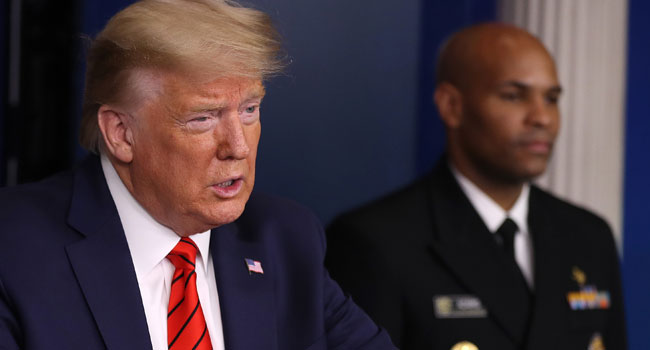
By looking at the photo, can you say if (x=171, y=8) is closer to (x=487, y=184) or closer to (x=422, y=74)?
(x=487, y=184)

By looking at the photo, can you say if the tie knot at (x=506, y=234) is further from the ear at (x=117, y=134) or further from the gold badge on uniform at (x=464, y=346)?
the ear at (x=117, y=134)

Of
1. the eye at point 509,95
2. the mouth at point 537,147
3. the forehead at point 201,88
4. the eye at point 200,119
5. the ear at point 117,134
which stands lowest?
the mouth at point 537,147

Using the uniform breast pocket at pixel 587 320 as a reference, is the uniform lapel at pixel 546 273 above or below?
above

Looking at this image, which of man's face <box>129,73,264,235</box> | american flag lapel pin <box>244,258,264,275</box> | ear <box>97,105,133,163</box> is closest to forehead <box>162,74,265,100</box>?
man's face <box>129,73,264,235</box>

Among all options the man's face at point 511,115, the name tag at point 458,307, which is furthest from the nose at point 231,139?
the man's face at point 511,115

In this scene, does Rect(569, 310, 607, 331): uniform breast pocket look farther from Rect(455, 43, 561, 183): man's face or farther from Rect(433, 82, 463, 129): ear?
Rect(433, 82, 463, 129): ear

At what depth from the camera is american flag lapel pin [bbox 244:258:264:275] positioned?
1.69m

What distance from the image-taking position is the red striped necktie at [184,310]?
154 cm

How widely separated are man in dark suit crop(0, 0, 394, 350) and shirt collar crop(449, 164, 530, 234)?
2.84 feet

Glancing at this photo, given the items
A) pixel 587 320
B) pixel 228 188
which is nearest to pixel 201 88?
pixel 228 188

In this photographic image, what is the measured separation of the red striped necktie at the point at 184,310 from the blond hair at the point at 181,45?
28 centimetres

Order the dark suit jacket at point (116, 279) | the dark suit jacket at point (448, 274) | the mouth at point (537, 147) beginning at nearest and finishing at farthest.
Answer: the dark suit jacket at point (116, 279) → the dark suit jacket at point (448, 274) → the mouth at point (537, 147)

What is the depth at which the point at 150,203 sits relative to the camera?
62.4 inches

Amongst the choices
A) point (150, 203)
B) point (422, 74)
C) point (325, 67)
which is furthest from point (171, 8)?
point (422, 74)
